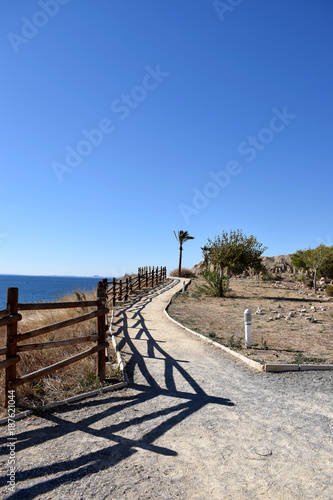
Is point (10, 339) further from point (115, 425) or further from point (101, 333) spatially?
point (115, 425)

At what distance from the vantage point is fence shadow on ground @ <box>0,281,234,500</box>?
3742 mm

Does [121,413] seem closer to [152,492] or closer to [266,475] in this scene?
[152,492]

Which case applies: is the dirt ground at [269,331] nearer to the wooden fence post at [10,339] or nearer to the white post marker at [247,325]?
the white post marker at [247,325]

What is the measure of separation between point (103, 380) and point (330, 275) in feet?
169

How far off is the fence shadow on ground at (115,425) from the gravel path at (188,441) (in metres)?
0.01

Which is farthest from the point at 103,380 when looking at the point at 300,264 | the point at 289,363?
the point at 300,264

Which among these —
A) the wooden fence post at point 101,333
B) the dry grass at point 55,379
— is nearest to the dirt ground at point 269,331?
the wooden fence post at point 101,333

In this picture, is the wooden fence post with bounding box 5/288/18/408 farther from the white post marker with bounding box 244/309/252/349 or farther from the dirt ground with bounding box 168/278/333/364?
the white post marker with bounding box 244/309/252/349

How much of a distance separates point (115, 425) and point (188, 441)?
1.12 meters

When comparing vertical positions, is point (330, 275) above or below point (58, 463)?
above

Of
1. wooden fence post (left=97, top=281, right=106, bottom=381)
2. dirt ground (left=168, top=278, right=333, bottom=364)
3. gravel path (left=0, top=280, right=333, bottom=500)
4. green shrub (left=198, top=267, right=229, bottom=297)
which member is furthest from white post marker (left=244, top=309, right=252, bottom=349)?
green shrub (left=198, top=267, right=229, bottom=297)

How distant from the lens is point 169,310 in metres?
Answer: 18.4

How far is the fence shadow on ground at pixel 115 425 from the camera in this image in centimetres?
374

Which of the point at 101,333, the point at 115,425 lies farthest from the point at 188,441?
the point at 101,333
